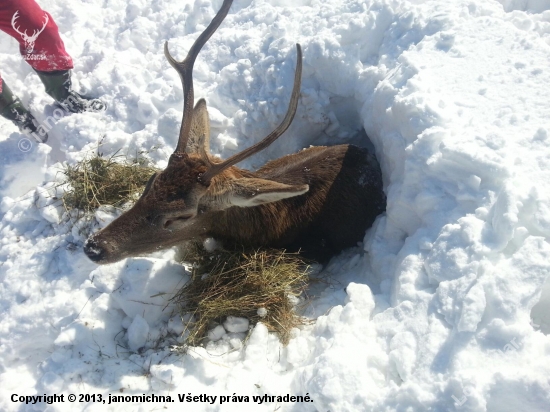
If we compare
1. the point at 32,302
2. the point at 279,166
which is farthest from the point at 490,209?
the point at 32,302

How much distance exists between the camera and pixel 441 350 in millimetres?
2590

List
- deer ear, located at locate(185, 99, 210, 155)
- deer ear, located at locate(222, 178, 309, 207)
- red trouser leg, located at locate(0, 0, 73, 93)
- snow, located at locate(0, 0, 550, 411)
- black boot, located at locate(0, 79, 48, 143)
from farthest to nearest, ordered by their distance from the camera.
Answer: black boot, located at locate(0, 79, 48, 143), red trouser leg, located at locate(0, 0, 73, 93), deer ear, located at locate(185, 99, 210, 155), deer ear, located at locate(222, 178, 309, 207), snow, located at locate(0, 0, 550, 411)

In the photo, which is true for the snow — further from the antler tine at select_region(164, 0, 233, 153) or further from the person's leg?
the antler tine at select_region(164, 0, 233, 153)

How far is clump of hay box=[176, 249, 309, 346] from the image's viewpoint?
3510mm

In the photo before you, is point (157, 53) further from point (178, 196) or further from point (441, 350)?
point (441, 350)

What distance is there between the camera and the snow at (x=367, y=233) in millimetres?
2629

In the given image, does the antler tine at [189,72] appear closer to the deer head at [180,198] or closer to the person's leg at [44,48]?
the deer head at [180,198]

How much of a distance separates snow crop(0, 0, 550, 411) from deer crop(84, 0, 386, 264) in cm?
29

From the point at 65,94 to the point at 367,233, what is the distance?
4225 mm

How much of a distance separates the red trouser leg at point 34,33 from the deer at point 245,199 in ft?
6.95

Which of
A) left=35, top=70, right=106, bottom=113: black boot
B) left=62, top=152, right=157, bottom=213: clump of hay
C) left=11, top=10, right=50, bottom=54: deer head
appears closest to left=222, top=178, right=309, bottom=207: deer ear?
left=62, top=152, right=157, bottom=213: clump of hay

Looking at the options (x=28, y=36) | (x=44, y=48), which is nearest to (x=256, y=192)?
(x=44, y=48)

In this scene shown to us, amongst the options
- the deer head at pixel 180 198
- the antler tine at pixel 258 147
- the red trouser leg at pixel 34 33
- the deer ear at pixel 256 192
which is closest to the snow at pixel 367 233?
the deer head at pixel 180 198

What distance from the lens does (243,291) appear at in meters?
3.68
